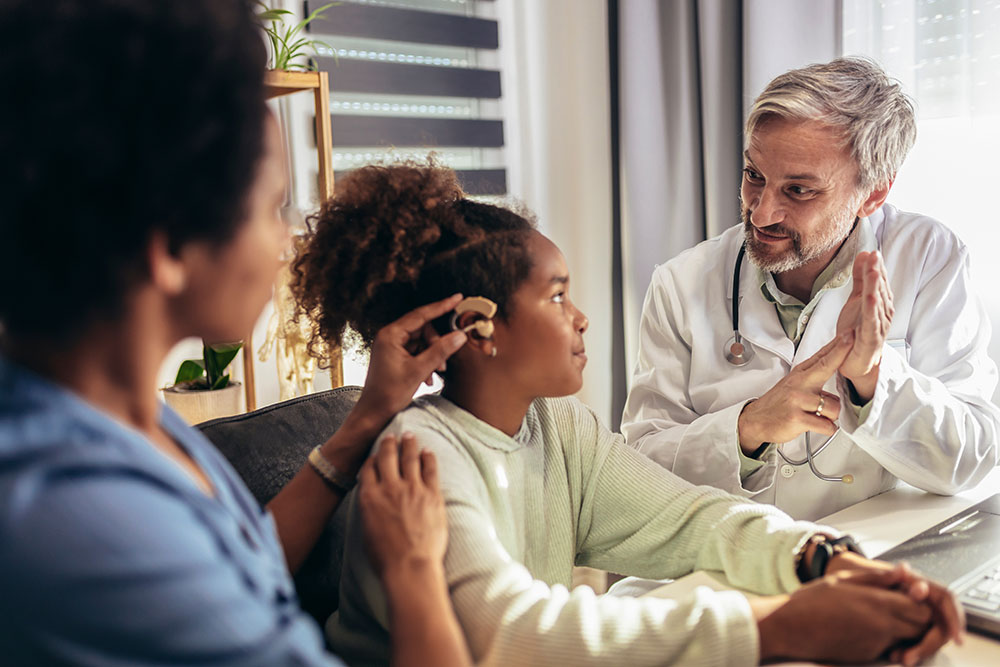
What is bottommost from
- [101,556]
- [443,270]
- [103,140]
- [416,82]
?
[101,556]

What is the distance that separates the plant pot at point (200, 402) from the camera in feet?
6.08

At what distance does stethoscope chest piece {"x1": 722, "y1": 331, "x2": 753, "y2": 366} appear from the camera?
1.59 metres

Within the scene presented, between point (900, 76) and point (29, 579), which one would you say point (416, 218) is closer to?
point (29, 579)

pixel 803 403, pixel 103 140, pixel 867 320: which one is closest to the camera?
pixel 103 140

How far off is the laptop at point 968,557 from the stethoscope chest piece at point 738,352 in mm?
490

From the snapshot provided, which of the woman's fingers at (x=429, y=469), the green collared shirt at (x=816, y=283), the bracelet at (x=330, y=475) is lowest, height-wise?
the bracelet at (x=330, y=475)

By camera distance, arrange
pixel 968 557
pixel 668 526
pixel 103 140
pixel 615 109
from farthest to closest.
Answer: pixel 615 109 < pixel 668 526 < pixel 968 557 < pixel 103 140

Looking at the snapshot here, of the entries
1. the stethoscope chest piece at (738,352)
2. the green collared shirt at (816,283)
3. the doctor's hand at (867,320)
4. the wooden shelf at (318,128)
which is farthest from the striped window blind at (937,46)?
the wooden shelf at (318,128)

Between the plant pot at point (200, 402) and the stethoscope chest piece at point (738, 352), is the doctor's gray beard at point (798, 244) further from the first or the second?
the plant pot at point (200, 402)

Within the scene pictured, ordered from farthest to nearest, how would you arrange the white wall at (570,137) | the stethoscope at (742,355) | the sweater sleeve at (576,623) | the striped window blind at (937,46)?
the white wall at (570,137) → the striped window blind at (937,46) → the stethoscope at (742,355) → the sweater sleeve at (576,623)

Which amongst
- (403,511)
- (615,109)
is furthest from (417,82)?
(403,511)

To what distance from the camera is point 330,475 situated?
1.04 meters

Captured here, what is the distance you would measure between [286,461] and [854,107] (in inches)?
46.1

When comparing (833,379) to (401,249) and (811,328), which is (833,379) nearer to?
(811,328)
